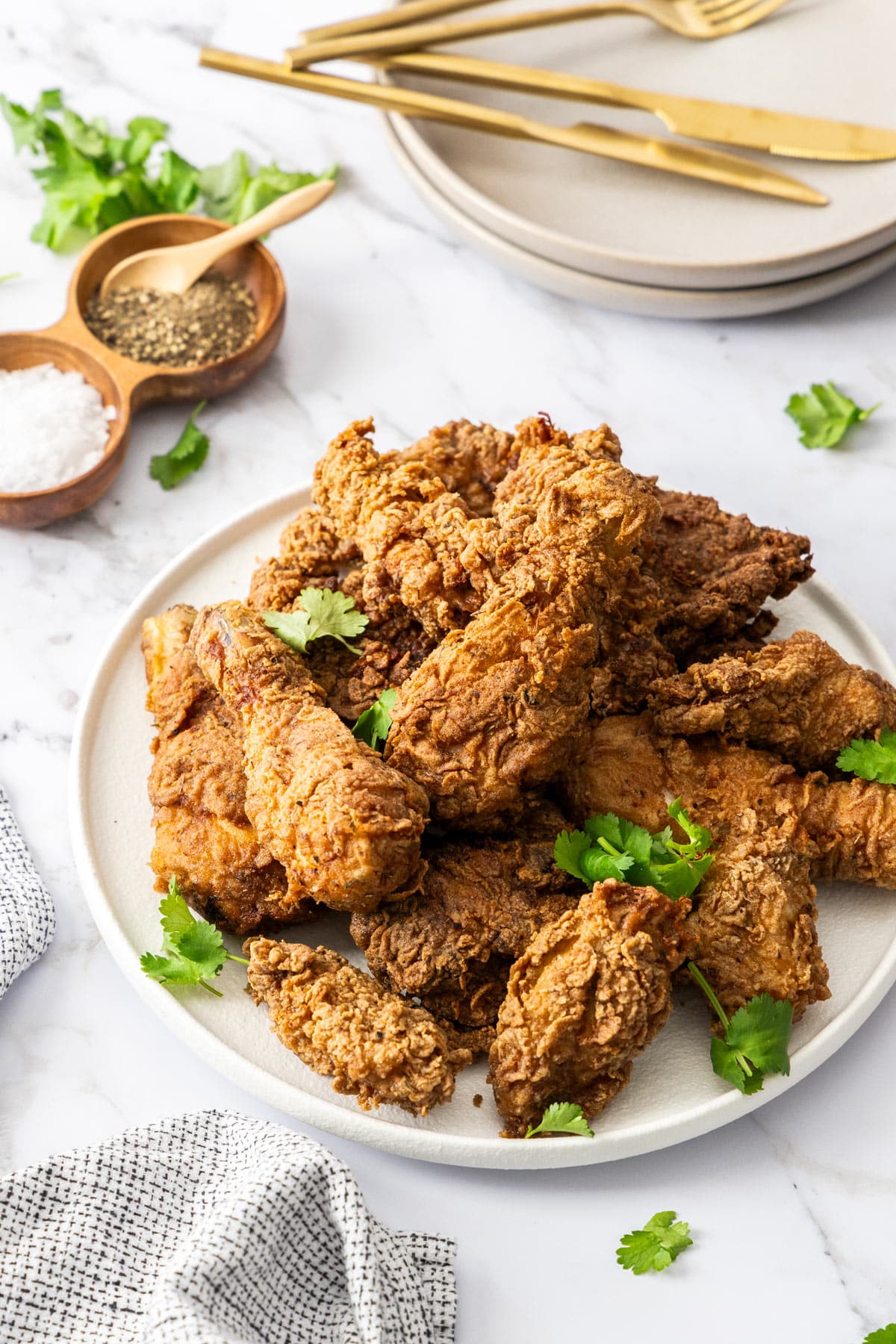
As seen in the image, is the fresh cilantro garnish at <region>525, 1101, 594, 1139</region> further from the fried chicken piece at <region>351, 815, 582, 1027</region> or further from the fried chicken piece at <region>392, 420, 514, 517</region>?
the fried chicken piece at <region>392, 420, 514, 517</region>

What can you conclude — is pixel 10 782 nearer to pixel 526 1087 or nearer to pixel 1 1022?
pixel 1 1022

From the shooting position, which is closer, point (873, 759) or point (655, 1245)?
point (655, 1245)

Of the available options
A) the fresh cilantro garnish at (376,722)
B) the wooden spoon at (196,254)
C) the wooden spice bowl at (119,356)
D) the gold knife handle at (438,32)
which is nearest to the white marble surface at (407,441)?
the wooden spice bowl at (119,356)

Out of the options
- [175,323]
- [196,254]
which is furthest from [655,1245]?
[196,254]

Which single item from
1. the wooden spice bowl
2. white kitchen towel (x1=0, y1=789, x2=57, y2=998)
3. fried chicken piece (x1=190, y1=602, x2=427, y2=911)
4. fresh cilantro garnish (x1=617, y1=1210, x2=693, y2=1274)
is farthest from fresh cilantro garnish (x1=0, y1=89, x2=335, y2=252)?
fresh cilantro garnish (x1=617, y1=1210, x2=693, y2=1274)

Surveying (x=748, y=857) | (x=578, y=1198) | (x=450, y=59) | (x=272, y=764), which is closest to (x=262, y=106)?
(x=450, y=59)

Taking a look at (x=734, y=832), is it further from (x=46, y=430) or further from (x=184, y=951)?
(x=46, y=430)
